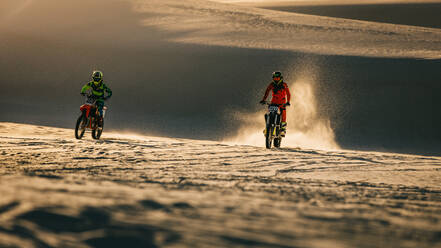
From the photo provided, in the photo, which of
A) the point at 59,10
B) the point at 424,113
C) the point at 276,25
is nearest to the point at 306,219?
the point at 424,113

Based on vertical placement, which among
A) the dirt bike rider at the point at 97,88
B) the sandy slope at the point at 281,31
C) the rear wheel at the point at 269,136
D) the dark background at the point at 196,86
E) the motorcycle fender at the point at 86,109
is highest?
the sandy slope at the point at 281,31

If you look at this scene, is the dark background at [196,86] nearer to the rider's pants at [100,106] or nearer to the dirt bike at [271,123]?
the rider's pants at [100,106]

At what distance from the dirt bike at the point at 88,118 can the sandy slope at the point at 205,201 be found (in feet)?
8.02

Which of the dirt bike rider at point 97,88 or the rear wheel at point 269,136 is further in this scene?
the dirt bike rider at point 97,88

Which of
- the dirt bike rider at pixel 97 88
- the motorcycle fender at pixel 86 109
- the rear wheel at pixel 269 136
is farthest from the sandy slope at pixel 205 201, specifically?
the dirt bike rider at pixel 97 88

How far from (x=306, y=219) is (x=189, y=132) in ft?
38.3

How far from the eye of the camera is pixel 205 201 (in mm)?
4613

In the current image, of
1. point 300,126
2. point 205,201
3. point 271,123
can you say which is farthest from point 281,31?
point 205,201

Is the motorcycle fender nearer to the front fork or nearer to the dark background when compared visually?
the front fork

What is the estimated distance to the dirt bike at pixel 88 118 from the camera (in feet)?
34.8

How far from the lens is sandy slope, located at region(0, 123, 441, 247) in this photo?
11.4ft

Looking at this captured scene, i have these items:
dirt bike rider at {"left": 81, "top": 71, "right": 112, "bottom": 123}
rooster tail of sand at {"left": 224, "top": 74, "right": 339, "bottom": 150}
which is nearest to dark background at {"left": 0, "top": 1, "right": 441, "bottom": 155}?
rooster tail of sand at {"left": 224, "top": 74, "right": 339, "bottom": 150}

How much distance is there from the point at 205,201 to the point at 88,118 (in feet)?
22.2

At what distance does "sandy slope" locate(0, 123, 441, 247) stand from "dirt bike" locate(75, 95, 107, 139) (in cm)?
244
